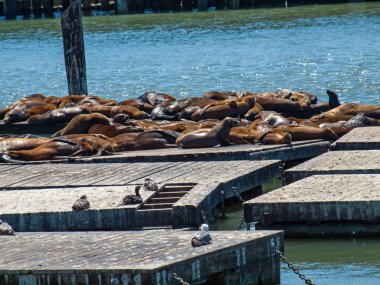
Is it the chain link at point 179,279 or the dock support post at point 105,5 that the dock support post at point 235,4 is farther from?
the chain link at point 179,279

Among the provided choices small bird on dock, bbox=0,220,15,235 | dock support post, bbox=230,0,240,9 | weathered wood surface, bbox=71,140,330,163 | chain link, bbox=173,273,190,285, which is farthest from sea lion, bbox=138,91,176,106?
dock support post, bbox=230,0,240,9

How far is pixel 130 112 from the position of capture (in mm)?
16797

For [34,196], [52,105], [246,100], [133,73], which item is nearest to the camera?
[34,196]

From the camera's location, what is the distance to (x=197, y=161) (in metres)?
12.7

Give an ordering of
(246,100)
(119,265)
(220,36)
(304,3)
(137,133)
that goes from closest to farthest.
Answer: (119,265) → (137,133) → (246,100) → (220,36) → (304,3)

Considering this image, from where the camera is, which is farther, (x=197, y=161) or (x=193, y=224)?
(x=197, y=161)

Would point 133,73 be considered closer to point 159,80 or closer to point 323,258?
point 159,80

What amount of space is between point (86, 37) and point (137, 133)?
3272cm

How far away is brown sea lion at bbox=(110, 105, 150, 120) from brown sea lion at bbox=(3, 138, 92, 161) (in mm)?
3260

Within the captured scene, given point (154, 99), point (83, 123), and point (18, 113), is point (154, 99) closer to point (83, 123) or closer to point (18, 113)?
point (18, 113)

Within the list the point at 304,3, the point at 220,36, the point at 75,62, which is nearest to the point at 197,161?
the point at 75,62

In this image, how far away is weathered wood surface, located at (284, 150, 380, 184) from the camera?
1130cm

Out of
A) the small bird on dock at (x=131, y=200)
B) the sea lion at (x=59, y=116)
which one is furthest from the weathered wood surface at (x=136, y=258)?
the sea lion at (x=59, y=116)

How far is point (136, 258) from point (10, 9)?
156 ft
